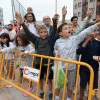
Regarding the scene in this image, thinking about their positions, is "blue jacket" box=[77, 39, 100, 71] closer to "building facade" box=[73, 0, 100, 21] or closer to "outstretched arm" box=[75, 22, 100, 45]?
"outstretched arm" box=[75, 22, 100, 45]

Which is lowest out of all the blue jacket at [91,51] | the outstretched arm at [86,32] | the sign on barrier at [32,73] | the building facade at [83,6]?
the sign on barrier at [32,73]

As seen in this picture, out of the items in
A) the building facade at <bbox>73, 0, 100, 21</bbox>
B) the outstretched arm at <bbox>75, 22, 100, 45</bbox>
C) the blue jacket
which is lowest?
the blue jacket

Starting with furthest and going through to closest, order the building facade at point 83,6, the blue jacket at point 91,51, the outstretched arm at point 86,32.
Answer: the building facade at point 83,6, the blue jacket at point 91,51, the outstretched arm at point 86,32

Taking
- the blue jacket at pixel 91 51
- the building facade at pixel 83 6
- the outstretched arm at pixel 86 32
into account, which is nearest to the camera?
the outstretched arm at pixel 86 32

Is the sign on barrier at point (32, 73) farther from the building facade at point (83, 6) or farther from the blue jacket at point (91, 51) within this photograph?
the building facade at point (83, 6)

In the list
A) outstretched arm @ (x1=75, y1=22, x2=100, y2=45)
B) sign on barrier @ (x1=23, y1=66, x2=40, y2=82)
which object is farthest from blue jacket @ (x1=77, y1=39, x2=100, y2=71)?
sign on barrier @ (x1=23, y1=66, x2=40, y2=82)

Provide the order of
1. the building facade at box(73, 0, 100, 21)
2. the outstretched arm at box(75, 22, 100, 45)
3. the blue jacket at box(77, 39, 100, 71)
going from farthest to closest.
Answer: the building facade at box(73, 0, 100, 21) < the blue jacket at box(77, 39, 100, 71) < the outstretched arm at box(75, 22, 100, 45)

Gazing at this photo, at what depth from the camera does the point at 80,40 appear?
2.19m

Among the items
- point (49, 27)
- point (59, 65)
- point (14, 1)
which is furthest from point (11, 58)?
point (14, 1)

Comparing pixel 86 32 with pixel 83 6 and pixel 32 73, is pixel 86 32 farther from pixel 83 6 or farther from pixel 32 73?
pixel 83 6

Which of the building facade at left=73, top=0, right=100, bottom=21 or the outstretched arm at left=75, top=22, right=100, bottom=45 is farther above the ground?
the building facade at left=73, top=0, right=100, bottom=21

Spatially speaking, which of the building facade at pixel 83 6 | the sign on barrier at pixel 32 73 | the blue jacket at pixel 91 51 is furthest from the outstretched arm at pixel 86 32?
the building facade at pixel 83 6

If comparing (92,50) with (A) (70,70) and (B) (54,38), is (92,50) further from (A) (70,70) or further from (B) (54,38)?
(B) (54,38)

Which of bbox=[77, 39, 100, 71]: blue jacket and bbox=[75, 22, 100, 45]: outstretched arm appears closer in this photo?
bbox=[75, 22, 100, 45]: outstretched arm
